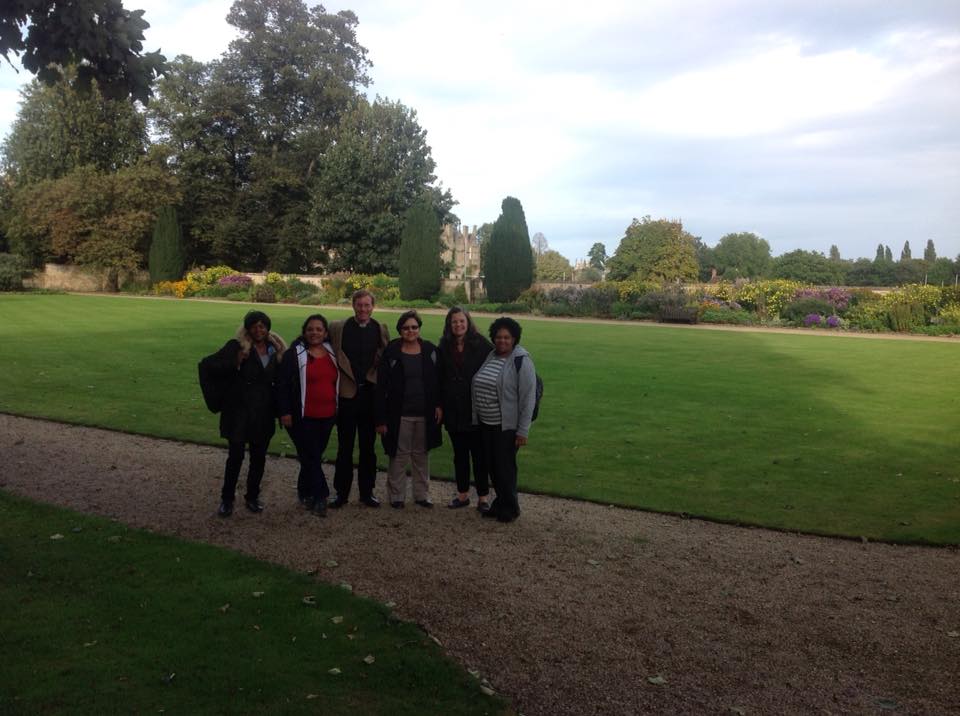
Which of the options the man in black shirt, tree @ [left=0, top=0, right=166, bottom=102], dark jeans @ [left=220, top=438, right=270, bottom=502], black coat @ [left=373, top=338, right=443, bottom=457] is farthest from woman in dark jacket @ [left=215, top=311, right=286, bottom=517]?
tree @ [left=0, top=0, right=166, bottom=102]

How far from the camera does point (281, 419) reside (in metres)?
6.46

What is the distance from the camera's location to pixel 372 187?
49125mm

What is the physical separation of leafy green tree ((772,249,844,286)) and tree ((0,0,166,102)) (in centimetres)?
7108

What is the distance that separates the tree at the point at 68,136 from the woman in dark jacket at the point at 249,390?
51.6 m

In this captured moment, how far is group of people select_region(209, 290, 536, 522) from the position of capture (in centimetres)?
646

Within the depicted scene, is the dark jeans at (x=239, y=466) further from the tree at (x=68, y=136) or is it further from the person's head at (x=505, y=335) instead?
the tree at (x=68, y=136)

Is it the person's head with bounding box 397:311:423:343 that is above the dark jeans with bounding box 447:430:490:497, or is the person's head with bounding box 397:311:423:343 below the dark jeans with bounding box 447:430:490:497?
above

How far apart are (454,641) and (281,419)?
2.71 meters

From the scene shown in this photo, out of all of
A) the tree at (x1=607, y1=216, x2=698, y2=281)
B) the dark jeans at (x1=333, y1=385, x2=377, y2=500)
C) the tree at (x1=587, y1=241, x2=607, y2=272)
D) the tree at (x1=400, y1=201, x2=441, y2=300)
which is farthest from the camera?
the tree at (x1=587, y1=241, x2=607, y2=272)

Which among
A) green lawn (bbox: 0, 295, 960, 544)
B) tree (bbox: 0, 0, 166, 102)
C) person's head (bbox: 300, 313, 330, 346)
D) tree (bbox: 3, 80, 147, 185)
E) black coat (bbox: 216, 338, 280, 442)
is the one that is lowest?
green lawn (bbox: 0, 295, 960, 544)

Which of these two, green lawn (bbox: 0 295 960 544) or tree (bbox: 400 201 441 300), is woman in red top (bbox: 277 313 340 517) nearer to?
green lawn (bbox: 0 295 960 544)

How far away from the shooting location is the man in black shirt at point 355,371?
668 centimetres

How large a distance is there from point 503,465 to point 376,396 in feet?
3.75

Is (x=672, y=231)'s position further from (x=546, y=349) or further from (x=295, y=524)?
(x=295, y=524)
